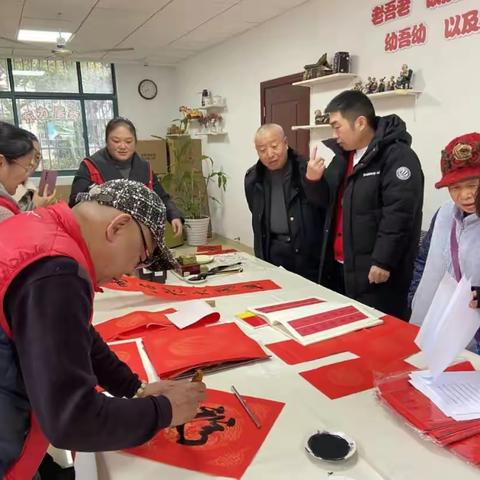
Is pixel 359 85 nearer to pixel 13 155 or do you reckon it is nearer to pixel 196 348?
pixel 13 155

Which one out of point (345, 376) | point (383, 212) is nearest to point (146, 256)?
point (345, 376)

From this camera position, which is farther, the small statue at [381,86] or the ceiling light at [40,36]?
the ceiling light at [40,36]

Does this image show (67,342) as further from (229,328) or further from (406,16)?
(406,16)

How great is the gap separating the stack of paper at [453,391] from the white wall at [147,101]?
23.0ft

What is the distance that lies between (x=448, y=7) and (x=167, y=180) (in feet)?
13.2

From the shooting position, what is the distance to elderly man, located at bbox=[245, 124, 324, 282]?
2410 millimetres

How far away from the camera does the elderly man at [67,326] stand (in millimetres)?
643

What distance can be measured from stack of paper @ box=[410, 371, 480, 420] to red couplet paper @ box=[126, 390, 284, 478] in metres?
0.34

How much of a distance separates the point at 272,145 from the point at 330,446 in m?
1.77

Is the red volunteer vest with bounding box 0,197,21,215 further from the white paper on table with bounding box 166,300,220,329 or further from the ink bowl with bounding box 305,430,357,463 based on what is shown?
the ink bowl with bounding box 305,430,357,463

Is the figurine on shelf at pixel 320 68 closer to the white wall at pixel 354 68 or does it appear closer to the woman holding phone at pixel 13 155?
the white wall at pixel 354 68

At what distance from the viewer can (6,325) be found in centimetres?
67

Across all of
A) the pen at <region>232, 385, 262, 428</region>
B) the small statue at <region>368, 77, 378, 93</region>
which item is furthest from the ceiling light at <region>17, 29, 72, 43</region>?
the pen at <region>232, 385, 262, 428</region>

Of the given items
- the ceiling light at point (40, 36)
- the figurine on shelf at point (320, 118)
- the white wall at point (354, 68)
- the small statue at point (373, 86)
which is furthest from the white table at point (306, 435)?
the ceiling light at point (40, 36)
